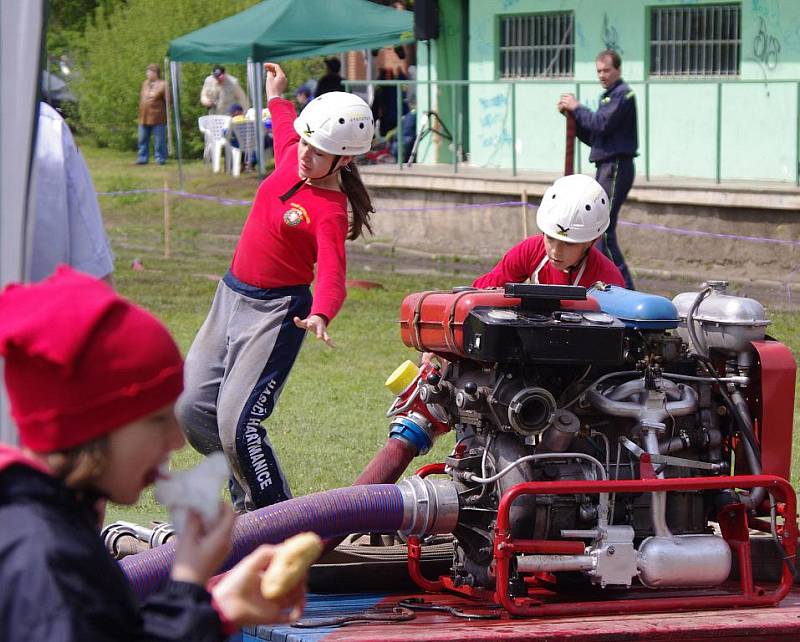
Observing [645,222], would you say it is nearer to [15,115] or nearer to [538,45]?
[538,45]

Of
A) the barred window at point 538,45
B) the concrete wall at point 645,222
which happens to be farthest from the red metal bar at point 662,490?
the barred window at point 538,45

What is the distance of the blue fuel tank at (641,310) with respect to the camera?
17.0ft

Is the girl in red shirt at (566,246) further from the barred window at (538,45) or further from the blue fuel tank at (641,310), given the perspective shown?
the barred window at (538,45)

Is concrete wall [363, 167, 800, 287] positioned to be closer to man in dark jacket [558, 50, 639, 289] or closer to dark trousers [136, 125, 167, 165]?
man in dark jacket [558, 50, 639, 289]

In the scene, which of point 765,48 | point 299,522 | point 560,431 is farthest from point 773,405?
point 765,48

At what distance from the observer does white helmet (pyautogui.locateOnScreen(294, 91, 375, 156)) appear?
5926mm

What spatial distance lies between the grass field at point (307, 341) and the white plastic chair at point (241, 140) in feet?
3.88

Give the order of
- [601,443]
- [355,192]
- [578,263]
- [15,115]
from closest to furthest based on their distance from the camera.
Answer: [15,115] < [601,443] < [578,263] < [355,192]

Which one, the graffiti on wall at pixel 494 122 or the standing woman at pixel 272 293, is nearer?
the standing woman at pixel 272 293

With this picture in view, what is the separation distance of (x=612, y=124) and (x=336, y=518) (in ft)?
32.9

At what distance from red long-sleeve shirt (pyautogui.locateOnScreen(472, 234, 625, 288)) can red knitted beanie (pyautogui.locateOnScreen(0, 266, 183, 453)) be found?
11.5ft

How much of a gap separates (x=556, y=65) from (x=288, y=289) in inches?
599

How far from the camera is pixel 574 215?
5.69 m

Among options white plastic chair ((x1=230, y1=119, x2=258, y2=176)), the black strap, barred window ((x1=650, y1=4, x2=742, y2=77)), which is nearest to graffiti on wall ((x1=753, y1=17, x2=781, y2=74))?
barred window ((x1=650, y1=4, x2=742, y2=77))
